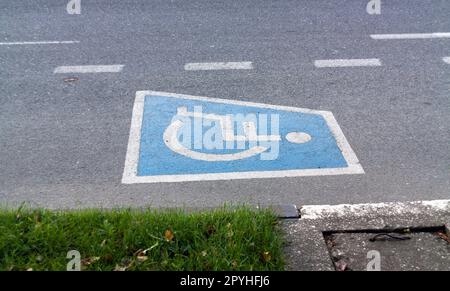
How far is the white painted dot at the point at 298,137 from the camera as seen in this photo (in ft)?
17.7

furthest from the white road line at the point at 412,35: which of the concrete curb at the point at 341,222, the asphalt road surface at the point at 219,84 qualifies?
the concrete curb at the point at 341,222

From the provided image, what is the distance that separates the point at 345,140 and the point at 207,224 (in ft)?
7.28

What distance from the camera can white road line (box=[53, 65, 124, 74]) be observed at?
23.3 ft

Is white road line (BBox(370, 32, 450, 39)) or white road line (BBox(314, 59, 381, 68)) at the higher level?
white road line (BBox(370, 32, 450, 39))

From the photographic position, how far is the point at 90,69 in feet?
23.5

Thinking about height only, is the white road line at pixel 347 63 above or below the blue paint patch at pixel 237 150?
above

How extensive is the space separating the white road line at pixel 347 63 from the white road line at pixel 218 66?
932mm

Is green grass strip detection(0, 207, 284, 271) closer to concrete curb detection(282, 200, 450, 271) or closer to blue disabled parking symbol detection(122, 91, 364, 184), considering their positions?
concrete curb detection(282, 200, 450, 271)

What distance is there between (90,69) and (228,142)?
107 inches

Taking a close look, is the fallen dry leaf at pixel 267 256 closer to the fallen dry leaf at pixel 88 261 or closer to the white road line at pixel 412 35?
the fallen dry leaf at pixel 88 261

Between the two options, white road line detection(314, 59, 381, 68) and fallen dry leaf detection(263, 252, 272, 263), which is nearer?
fallen dry leaf detection(263, 252, 272, 263)

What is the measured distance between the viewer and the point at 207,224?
12.2ft

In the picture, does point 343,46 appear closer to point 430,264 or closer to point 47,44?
point 47,44

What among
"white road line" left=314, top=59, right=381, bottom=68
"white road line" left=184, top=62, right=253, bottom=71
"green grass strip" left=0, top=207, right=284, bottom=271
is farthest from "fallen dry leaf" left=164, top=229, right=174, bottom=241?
"white road line" left=314, top=59, right=381, bottom=68
